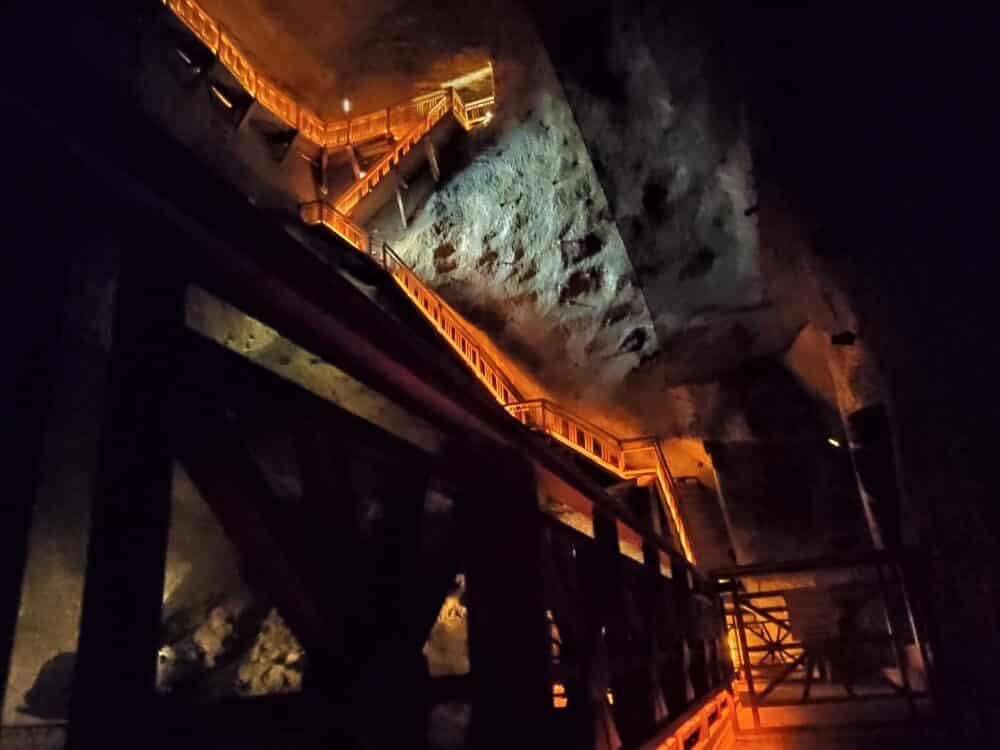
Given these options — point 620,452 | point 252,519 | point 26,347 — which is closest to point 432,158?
point 620,452

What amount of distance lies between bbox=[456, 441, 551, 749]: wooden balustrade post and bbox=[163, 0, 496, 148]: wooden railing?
14070 mm

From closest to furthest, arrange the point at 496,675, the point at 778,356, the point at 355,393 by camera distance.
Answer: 1. the point at 496,675
2. the point at 778,356
3. the point at 355,393

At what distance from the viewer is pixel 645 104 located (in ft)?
31.0

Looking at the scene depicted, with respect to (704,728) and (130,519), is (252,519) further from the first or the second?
(704,728)

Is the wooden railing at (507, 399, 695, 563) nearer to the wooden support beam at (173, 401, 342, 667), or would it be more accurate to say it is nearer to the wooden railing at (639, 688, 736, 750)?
the wooden railing at (639, 688, 736, 750)

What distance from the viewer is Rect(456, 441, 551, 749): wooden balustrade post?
2.85 meters

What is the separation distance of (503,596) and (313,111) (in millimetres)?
20511

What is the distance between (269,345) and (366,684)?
49.1 feet

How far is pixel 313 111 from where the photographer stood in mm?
20438

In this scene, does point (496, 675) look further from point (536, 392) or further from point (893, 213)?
point (536, 392)

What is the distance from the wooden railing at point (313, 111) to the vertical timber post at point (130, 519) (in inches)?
599

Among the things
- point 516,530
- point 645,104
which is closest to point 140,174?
point 516,530

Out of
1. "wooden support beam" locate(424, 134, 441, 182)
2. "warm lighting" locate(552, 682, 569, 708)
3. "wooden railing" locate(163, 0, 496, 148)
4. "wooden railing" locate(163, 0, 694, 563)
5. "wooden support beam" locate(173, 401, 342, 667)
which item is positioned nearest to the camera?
"wooden support beam" locate(173, 401, 342, 667)

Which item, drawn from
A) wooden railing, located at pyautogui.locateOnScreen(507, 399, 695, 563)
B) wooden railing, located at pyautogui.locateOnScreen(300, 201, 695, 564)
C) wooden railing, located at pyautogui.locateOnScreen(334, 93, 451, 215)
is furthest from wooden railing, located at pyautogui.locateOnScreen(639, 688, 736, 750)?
wooden railing, located at pyautogui.locateOnScreen(334, 93, 451, 215)
